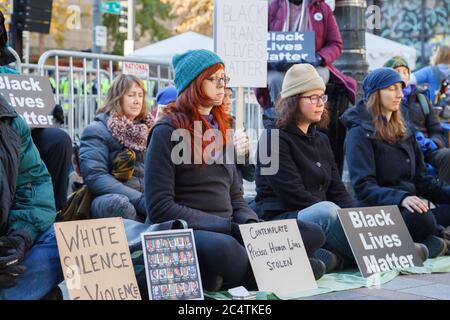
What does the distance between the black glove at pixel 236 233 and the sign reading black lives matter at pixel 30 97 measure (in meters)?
1.49

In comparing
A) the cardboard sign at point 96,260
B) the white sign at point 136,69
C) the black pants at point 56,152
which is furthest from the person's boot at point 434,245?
the white sign at point 136,69

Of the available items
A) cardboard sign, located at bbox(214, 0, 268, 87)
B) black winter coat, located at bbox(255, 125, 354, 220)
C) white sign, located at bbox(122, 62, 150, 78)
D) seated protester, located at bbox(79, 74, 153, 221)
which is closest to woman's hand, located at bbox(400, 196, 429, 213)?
black winter coat, located at bbox(255, 125, 354, 220)

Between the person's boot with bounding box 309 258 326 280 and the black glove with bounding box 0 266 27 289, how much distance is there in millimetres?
2102

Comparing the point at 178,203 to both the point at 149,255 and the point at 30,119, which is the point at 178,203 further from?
the point at 30,119

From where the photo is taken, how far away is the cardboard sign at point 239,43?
6723 mm

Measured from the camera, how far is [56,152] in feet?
19.7

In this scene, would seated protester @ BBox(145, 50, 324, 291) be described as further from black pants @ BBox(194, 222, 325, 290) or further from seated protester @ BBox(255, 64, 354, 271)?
seated protester @ BBox(255, 64, 354, 271)

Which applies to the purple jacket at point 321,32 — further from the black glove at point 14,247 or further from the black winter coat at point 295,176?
the black glove at point 14,247

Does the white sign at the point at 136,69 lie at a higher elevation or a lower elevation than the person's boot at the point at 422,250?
higher

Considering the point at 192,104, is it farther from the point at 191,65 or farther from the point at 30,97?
the point at 30,97

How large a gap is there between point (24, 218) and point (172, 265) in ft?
2.74

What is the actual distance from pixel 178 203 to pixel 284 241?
27.9 inches

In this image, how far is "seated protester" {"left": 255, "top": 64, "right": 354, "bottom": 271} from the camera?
243 inches

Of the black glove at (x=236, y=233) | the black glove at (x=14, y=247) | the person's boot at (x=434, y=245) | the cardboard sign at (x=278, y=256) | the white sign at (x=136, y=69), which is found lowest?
the person's boot at (x=434, y=245)
